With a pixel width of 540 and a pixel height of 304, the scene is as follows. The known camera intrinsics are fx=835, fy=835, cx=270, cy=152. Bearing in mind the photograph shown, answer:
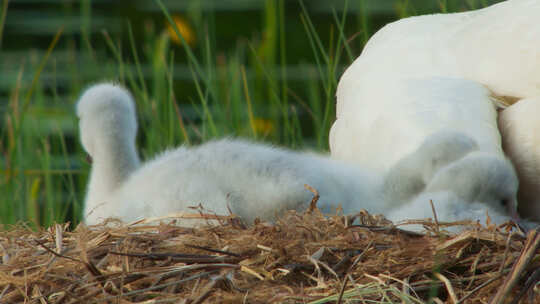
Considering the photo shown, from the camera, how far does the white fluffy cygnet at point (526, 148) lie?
2.95 metres

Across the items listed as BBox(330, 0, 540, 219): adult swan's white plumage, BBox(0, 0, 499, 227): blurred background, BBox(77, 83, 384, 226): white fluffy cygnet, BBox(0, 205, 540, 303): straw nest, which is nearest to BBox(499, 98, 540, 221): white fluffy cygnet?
BBox(330, 0, 540, 219): adult swan's white plumage

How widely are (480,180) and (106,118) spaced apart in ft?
5.60

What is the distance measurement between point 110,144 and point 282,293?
1.68 m

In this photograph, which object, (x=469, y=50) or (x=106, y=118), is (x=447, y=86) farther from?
(x=106, y=118)

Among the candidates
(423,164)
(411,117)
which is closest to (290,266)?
(423,164)

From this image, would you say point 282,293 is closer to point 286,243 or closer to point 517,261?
point 286,243

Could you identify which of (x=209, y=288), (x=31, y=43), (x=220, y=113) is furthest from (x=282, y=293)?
(x=31, y=43)

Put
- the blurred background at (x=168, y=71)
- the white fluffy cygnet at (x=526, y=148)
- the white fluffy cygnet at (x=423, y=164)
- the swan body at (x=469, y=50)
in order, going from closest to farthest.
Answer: the white fluffy cygnet at (x=423, y=164), the white fluffy cygnet at (x=526, y=148), the swan body at (x=469, y=50), the blurred background at (x=168, y=71)

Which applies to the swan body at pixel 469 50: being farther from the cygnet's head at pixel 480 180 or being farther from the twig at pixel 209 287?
the twig at pixel 209 287

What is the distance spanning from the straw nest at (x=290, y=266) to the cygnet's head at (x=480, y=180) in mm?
198

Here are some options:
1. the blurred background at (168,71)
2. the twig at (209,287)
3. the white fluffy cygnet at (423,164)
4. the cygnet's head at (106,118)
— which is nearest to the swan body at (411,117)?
the white fluffy cygnet at (423,164)

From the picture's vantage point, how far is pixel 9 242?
2619 millimetres

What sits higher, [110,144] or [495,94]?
[495,94]

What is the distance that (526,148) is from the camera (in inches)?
117
